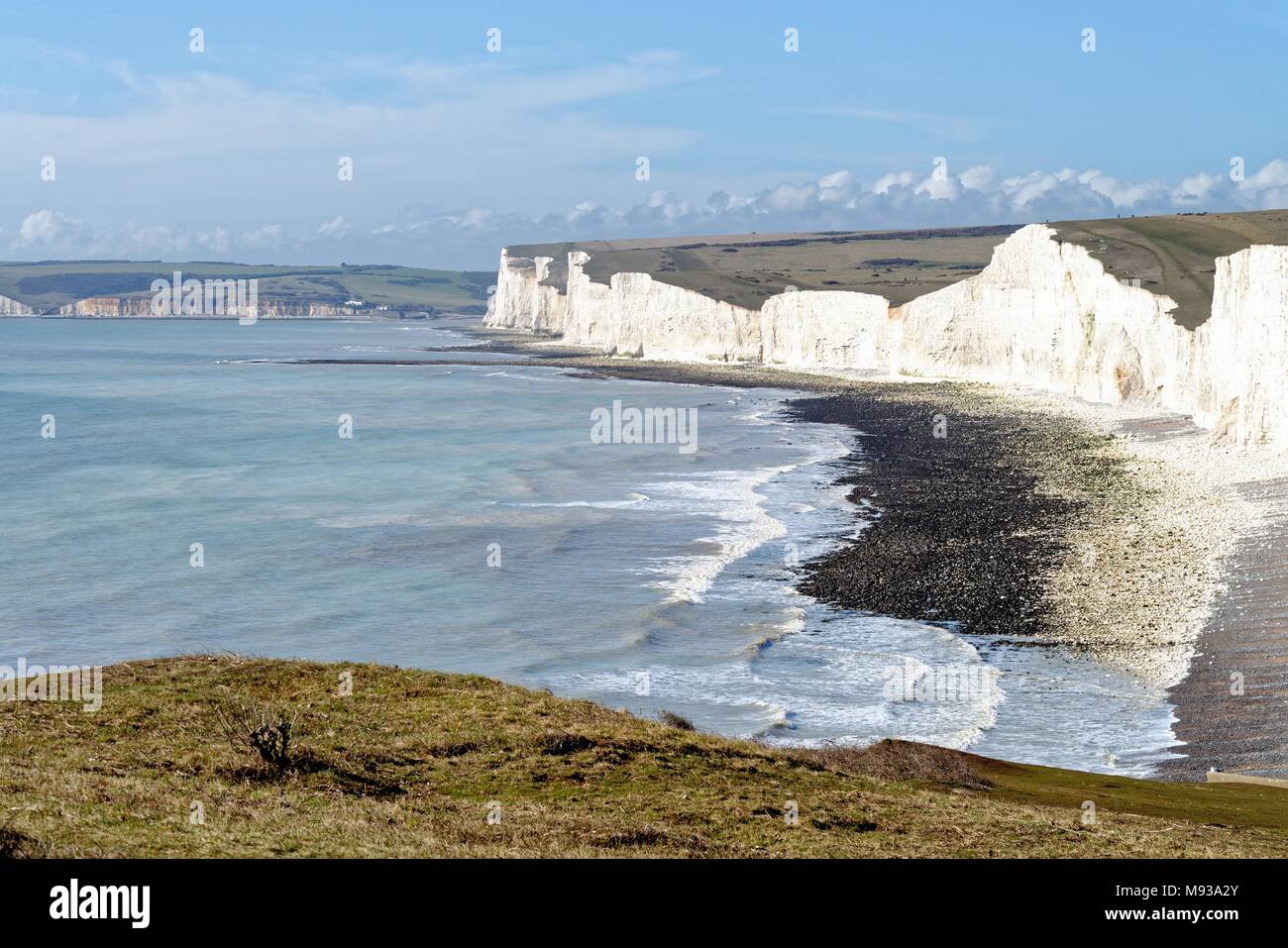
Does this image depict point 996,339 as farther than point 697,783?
Yes

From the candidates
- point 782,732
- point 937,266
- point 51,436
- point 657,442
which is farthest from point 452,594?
point 937,266

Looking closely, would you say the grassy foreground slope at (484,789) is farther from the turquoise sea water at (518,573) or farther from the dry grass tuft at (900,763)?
the turquoise sea water at (518,573)

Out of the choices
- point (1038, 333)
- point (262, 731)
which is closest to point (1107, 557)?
point (262, 731)

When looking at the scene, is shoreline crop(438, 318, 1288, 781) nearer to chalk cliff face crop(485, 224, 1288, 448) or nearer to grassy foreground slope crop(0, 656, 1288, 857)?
chalk cliff face crop(485, 224, 1288, 448)
